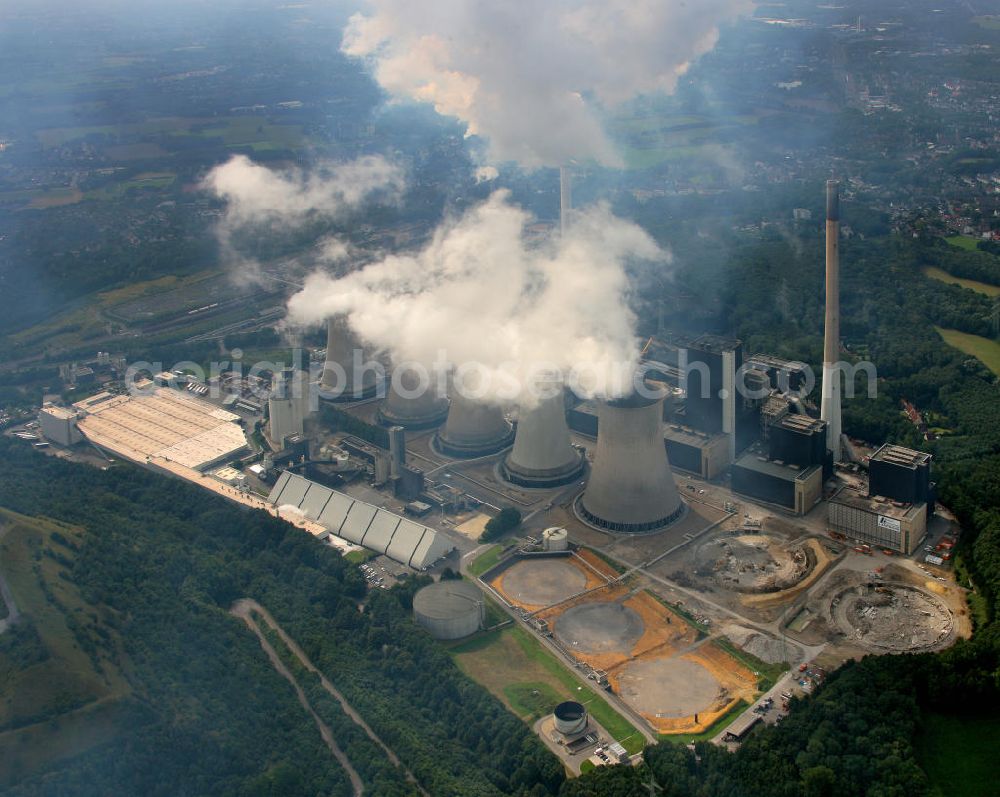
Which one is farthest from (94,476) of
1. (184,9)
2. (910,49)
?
(184,9)

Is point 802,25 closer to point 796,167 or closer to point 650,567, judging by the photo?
point 796,167

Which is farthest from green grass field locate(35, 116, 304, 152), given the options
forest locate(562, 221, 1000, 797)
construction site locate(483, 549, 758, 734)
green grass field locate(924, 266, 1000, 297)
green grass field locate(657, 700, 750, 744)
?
green grass field locate(657, 700, 750, 744)

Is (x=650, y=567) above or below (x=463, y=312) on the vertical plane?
below

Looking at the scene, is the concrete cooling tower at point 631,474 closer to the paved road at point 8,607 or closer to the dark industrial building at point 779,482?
the dark industrial building at point 779,482

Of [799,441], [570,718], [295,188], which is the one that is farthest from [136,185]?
[570,718]

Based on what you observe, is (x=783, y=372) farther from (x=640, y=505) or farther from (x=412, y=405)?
(x=412, y=405)

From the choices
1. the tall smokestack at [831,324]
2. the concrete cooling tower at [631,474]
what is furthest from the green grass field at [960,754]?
the tall smokestack at [831,324]

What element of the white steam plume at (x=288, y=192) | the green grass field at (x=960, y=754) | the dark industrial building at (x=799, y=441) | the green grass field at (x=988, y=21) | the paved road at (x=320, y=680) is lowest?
the green grass field at (x=960, y=754)
